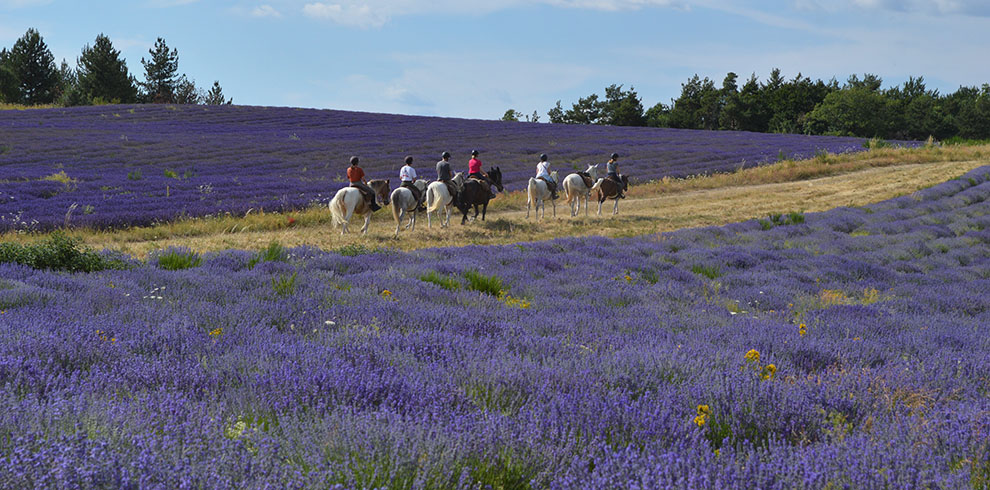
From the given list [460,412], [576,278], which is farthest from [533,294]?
[460,412]

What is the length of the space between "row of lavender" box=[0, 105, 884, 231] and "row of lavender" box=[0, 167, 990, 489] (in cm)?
1332

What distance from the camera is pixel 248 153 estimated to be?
1192 inches

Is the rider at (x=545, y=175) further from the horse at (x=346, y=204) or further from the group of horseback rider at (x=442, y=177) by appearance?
the horse at (x=346, y=204)

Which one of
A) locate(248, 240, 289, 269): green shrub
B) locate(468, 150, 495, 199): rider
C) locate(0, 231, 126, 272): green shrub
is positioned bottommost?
locate(248, 240, 289, 269): green shrub

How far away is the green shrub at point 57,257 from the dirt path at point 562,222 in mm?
3114

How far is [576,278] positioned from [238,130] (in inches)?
1346

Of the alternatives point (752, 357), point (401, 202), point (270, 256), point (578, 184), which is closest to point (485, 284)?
point (270, 256)

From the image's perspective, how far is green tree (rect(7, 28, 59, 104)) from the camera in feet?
198

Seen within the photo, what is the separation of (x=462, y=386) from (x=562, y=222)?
54.1ft

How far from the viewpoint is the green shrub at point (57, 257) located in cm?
735

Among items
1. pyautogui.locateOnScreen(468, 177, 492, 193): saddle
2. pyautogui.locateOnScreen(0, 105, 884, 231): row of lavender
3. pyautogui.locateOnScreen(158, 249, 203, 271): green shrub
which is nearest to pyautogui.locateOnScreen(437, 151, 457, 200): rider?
pyautogui.locateOnScreen(468, 177, 492, 193): saddle

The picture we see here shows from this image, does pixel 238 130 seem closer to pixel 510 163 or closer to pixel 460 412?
pixel 510 163

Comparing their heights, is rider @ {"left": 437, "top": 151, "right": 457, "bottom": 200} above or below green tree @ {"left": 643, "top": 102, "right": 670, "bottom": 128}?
below

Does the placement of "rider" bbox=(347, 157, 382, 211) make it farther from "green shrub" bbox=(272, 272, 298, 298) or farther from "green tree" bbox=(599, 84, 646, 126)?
"green tree" bbox=(599, 84, 646, 126)
